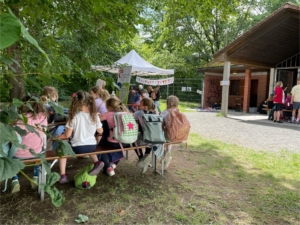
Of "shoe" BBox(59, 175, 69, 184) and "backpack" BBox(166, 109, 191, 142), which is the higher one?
"backpack" BBox(166, 109, 191, 142)

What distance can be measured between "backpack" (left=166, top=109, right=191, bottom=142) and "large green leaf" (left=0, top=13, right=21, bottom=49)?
11.2 feet

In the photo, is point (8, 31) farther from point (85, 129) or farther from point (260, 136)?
point (260, 136)

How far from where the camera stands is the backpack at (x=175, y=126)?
409 centimetres

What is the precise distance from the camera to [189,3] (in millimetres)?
6152

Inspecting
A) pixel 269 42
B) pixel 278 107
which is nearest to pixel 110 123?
pixel 278 107

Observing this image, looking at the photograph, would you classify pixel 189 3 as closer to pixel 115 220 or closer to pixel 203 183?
pixel 203 183

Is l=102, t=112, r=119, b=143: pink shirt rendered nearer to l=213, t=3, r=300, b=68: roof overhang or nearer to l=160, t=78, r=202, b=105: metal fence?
l=213, t=3, r=300, b=68: roof overhang

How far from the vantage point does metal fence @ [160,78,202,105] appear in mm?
19297

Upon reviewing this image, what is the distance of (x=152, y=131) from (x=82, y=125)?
0.99 metres

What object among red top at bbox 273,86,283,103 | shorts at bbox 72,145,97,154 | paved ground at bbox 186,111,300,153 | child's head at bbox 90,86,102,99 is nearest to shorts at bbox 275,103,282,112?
red top at bbox 273,86,283,103

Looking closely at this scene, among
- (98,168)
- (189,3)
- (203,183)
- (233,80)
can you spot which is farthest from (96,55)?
(233,80)

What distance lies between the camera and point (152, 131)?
3.77 meters

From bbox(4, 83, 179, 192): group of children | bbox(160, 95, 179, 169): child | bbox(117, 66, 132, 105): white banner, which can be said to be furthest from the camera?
bbox(117, 66, 132, 105): white banner

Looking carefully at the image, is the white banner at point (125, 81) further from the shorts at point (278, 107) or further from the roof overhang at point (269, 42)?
the shorts at point (278, 107)
